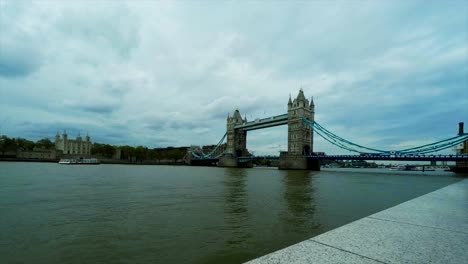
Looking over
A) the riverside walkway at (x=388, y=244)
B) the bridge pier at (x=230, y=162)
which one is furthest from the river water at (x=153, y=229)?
the bridge pier at (x=230, y=162)

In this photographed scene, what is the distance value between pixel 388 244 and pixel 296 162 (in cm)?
6563

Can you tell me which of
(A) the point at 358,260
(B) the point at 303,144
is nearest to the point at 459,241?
(A) the point at 358,260

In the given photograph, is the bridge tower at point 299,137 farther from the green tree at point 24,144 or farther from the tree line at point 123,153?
the green tree at point 24,144

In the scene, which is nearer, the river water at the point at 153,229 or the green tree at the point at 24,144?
the river water at the point at 153,229

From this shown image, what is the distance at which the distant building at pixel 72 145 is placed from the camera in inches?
5157

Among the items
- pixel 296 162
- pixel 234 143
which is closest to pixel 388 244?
pixel 296 162

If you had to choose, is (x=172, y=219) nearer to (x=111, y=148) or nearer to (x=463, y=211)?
(x=463, y=211)

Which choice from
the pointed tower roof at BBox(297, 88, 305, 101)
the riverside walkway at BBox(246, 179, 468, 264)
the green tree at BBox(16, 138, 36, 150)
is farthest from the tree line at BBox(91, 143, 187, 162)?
the riverside walkway at BBox(246, 179, 468, 264)

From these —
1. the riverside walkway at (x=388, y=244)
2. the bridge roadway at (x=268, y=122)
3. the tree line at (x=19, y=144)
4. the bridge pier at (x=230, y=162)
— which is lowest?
the bridge pier at (x=230, y=162)

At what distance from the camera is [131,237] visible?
632cm

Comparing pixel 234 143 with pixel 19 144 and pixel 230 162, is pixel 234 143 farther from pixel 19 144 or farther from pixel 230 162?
pixel 19 144

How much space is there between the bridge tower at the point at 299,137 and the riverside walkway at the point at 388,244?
63958mm

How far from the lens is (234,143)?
102125 mm

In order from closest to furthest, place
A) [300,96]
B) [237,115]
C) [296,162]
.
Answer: [296,162]
[300,96]
[237,115]
